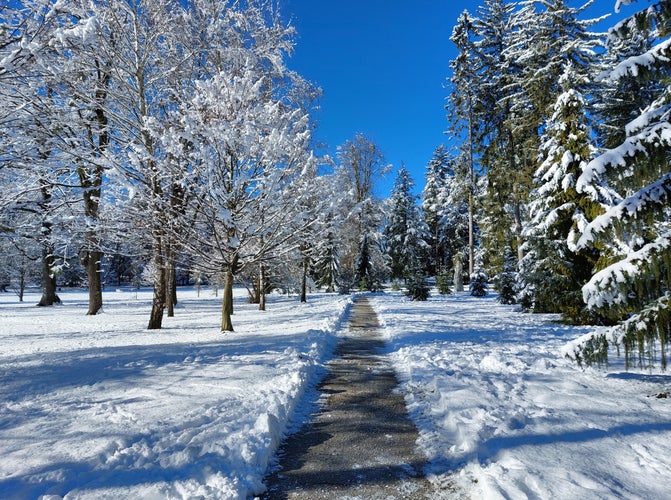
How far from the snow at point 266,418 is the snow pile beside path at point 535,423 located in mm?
19

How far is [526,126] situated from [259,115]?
14.1 metres

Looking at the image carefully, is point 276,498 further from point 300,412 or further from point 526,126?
point 526,126

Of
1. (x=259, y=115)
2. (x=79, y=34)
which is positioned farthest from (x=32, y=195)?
(x=259, y=115)

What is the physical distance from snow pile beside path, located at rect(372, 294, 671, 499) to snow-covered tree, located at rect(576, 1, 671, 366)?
109 cm

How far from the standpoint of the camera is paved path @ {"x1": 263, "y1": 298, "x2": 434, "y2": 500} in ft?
10.6

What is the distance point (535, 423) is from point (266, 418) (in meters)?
3.07

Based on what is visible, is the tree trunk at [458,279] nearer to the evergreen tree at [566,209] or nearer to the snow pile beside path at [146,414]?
the evergreen tree at [566,209]

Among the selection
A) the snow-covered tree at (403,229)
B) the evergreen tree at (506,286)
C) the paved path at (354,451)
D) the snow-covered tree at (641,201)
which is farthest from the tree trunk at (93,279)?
the snow-covered tree at (403,229)

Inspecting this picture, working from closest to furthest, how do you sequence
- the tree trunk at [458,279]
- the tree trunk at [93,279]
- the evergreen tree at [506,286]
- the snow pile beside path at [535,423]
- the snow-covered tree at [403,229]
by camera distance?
the snow pile beside path at [535,423] < the tree trunk at [93,279] < the evergreen tree at [506,286] < the tree trunk at [458,279] < the snow-covered tree at [403,229]

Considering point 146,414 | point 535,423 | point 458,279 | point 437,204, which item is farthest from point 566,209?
point 437,204

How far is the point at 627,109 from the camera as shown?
19.3 meters

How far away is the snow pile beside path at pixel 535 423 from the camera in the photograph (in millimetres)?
3100

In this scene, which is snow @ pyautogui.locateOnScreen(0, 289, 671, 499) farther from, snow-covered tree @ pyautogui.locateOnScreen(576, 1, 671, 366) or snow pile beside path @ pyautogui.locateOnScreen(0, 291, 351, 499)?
snow-covered tree @ pyautogui.locateOnScreen(576, 1, 671, 366)

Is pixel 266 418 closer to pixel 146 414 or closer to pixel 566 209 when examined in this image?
pixel 146 414
